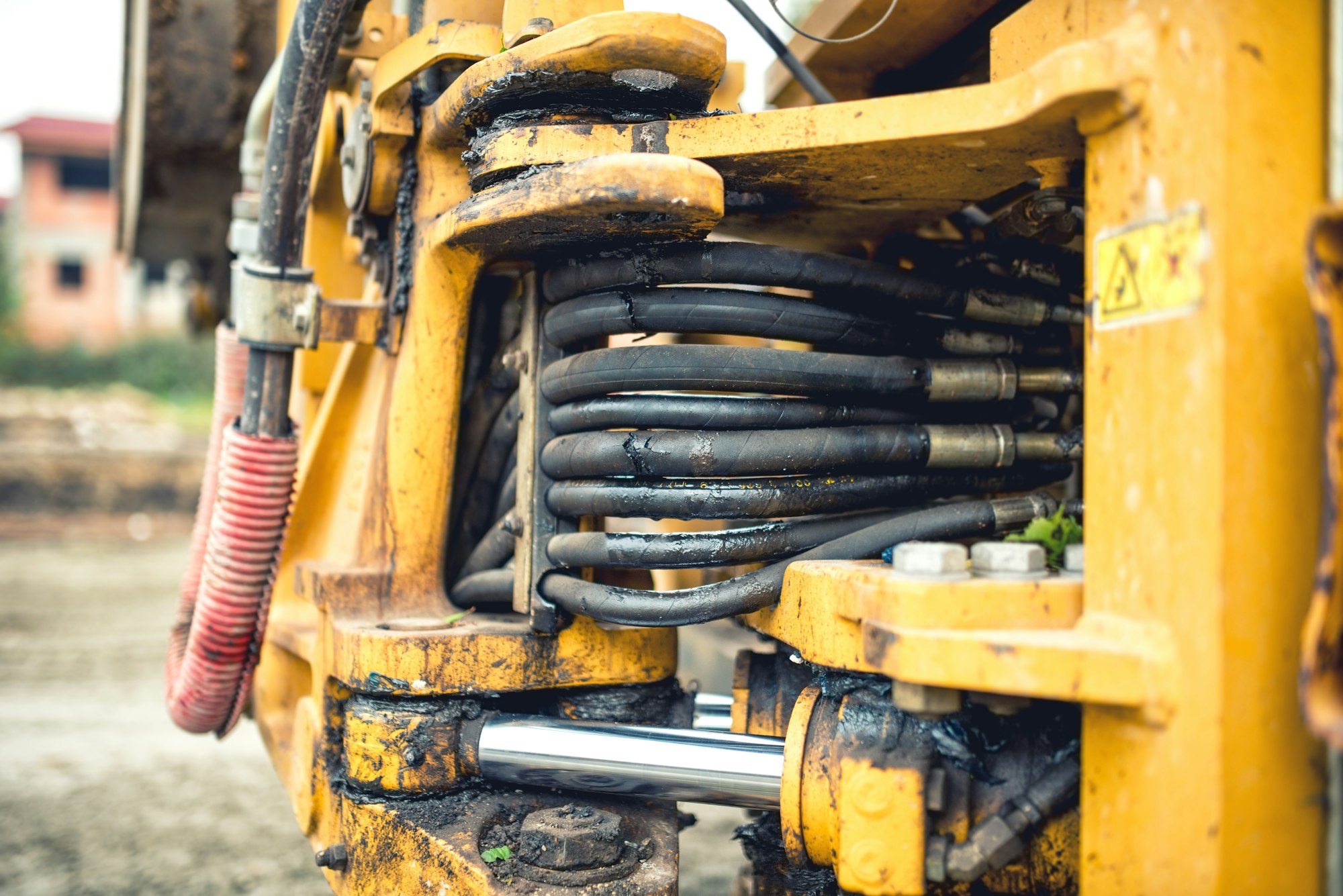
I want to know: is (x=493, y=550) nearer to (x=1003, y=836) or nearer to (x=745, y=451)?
(x=745, y=451)

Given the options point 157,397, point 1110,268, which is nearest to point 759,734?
point 1110,268

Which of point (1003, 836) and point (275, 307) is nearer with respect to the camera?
point (1003, 836)

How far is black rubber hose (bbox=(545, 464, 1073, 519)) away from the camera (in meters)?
1.27

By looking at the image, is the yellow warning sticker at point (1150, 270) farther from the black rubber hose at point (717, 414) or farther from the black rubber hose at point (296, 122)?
the black rubber hose at point (296, 122)

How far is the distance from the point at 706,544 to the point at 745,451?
0.13 metres

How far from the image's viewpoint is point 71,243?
2466 centimetres

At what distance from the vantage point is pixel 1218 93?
0.89m

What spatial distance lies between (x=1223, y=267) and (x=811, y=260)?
1.72 feet

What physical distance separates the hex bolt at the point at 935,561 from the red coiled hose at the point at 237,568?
43.2 inches

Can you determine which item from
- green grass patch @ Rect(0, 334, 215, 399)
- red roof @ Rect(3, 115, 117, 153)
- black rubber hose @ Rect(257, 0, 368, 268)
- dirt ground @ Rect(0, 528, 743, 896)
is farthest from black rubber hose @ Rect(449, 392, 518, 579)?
red roof @ Rect(3, 115, 117, 153)

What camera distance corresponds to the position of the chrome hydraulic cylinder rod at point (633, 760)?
128 centimetres

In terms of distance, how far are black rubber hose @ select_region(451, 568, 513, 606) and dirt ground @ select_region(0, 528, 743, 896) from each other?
1.30 metres

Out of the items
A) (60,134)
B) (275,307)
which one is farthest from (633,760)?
(60,134)

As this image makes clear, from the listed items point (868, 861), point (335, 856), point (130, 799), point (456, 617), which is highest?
point (456, 617)
